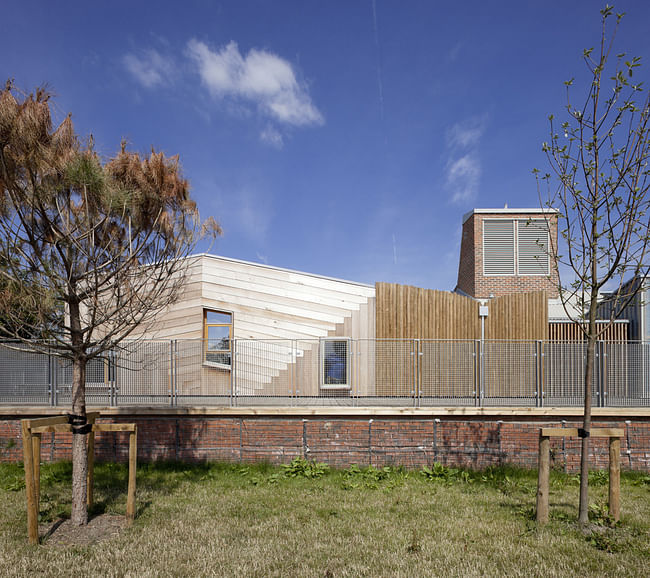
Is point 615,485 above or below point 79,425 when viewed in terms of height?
below

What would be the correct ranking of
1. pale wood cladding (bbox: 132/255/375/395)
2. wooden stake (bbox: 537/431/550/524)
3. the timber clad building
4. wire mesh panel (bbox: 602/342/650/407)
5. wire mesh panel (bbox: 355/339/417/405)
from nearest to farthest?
wooden stake (bbox: 537/431/550/524) → the timber clad building → wire mesh panel (bbox: 602/342/650/407) → wire mesh panel (bbox: 355/339/417/405) → pale wood cladding (bbox: 132/255/375/395)

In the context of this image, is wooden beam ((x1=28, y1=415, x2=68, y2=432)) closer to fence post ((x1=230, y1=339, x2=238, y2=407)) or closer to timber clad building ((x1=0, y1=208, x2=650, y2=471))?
timber clad building ((x1=0, y1=208, x2=650, y2=471))

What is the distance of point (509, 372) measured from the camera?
34.4 feet

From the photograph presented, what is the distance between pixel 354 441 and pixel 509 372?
12.5 ft

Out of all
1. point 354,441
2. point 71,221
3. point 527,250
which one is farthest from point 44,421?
point 527,250

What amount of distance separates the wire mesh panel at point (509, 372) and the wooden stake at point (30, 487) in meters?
8.24

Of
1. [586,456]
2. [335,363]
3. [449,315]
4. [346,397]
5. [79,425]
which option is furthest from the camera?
[449,315]

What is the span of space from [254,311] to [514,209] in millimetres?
12469

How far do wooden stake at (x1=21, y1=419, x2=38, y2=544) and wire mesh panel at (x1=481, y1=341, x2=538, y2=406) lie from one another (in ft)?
27.0

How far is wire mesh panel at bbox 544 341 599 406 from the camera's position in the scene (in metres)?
10.2

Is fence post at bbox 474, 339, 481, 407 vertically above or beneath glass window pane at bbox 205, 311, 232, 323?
beneath

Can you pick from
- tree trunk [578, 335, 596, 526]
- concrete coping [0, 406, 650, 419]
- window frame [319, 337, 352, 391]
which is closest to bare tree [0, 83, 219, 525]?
concrete coping [0, 406, 650, 419]

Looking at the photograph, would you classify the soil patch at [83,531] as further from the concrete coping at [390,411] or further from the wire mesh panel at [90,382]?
the wire mesh panel at [90,382]

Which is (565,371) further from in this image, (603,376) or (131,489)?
(131,489)
